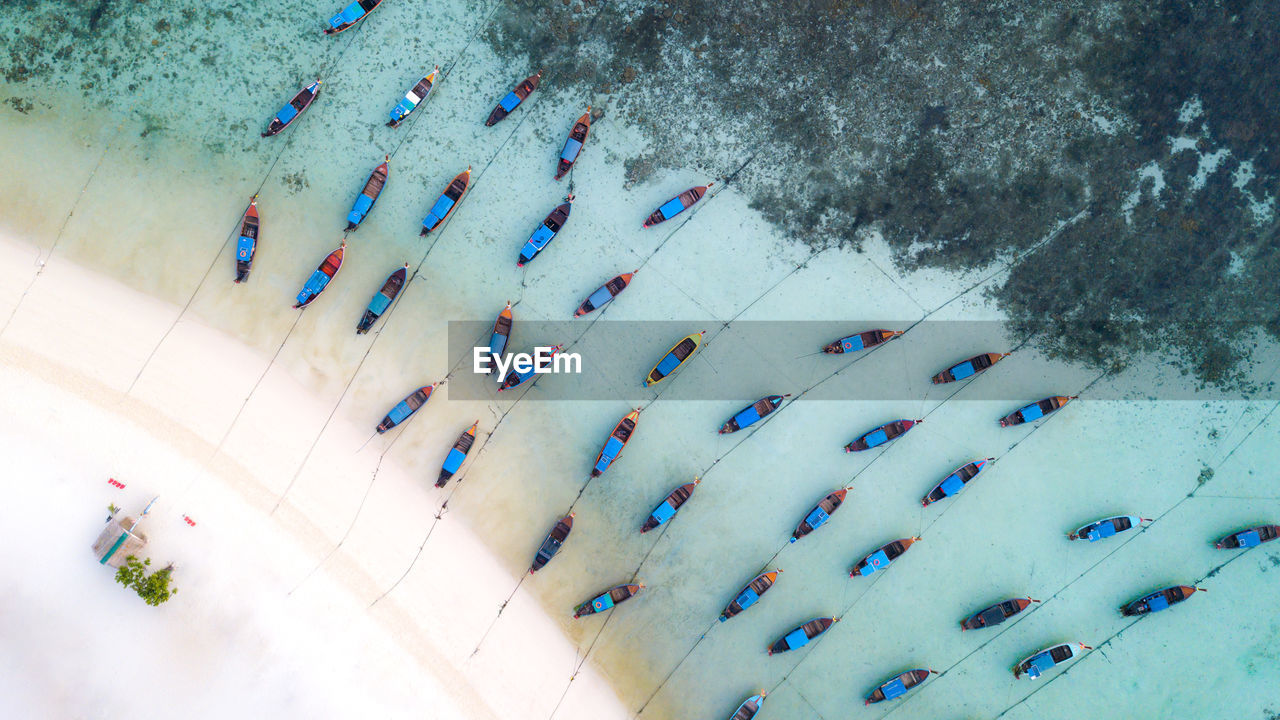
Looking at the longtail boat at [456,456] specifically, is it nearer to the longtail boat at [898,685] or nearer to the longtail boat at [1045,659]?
the longtail boat at [898,685]

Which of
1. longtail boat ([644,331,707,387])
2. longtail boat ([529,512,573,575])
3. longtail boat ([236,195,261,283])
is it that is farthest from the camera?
longtail boat ([529,512,573,575])

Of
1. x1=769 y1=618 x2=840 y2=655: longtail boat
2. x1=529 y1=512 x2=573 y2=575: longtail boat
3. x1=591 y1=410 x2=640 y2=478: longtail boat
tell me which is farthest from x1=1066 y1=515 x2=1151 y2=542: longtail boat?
x1=529 y1=512 x2=573 y2=575: longtail boat

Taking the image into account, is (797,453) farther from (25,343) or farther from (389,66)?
(25,343)

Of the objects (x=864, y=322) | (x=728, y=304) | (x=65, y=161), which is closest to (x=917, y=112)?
(x=864, y=322)

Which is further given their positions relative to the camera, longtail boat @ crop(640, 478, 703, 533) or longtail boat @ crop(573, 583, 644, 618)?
longtail boat @ crop(640, 478, 703, 533)

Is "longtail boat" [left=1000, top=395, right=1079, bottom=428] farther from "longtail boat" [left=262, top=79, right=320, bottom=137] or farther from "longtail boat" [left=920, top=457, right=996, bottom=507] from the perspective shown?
"longtail boat" [left=262, top=79, right=320, bottom=137]

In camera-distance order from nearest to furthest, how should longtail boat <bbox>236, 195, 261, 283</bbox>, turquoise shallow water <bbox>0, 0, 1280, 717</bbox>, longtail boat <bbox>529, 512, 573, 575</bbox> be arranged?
longtail boat <bbox>236, 195, 261, 283</bbox> → longtail boat <bbox>529, 512, 573, 575</bbox> → turquoise shallow water <bbox>0, 0, 1280, 717</bbox>
